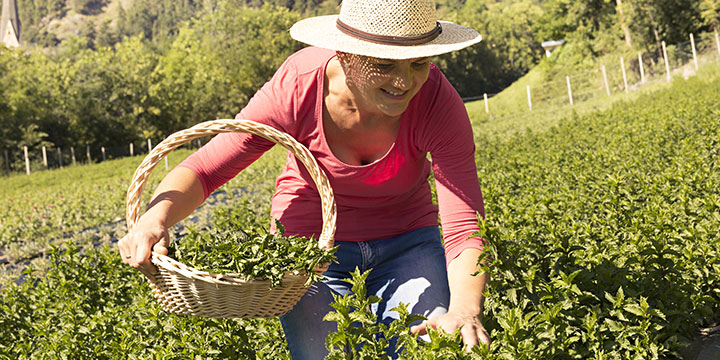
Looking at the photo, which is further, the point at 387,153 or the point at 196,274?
the point at 387,153

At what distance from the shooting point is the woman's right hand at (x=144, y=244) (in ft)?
7.39

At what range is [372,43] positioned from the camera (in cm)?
227

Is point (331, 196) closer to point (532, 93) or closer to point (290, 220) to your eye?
point (290, 220)

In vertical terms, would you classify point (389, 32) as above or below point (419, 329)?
above

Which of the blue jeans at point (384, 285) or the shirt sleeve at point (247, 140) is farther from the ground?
the shirt sleeve at point (247, 140)

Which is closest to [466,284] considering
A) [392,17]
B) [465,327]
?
[465,327]

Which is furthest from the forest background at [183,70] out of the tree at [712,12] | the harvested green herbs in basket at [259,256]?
the harvested green herbs in basket at [259,256]

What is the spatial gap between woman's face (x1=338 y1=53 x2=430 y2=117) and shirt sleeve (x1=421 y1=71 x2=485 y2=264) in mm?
227

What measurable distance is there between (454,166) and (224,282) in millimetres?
954

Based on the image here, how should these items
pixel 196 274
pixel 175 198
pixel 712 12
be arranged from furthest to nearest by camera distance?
pixel 712 12 → pixel 175 198 → pixel 196 274

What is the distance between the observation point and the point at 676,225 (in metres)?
4.21

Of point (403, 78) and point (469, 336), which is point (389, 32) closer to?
point (403, 78)

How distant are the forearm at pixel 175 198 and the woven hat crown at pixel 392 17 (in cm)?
80

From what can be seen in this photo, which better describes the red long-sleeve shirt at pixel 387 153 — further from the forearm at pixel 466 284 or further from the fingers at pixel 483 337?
the fingers at pixel 483 337
